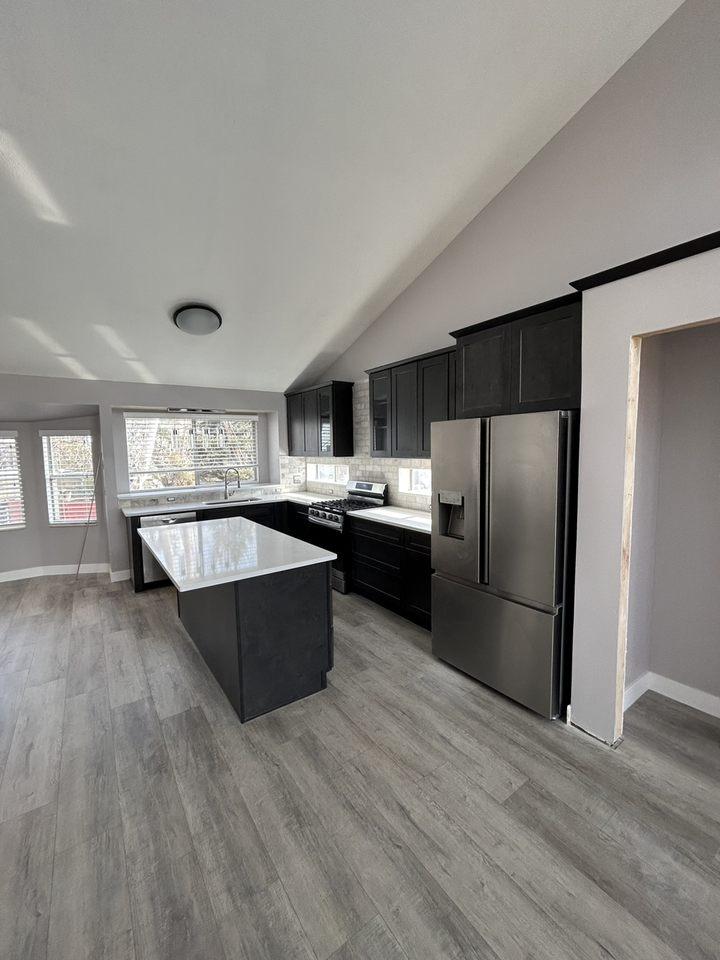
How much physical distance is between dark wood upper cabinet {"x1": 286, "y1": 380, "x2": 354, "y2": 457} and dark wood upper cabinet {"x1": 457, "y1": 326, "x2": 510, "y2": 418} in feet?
7.39

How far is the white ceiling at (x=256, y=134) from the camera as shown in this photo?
71.0 inches

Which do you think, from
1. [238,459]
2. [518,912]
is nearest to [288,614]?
[518,912]

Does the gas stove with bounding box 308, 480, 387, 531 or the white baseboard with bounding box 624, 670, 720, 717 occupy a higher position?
the gas stove with bounding box 308, 480, 387, 531

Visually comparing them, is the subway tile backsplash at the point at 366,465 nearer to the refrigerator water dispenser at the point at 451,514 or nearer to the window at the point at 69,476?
the refrigerator water dispenser at the point at 451,514

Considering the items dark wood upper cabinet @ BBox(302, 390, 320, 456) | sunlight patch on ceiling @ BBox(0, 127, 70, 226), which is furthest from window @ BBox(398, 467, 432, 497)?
sunlight patch on ceiling @ BBox(0, 127, 70, 226)

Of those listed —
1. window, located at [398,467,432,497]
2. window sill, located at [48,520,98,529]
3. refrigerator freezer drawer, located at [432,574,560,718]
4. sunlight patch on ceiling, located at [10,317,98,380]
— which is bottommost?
refrigerator freezer drawer, located at [432,574,560,718]

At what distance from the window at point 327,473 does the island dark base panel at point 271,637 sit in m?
2.86

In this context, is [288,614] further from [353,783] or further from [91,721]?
[91,721]

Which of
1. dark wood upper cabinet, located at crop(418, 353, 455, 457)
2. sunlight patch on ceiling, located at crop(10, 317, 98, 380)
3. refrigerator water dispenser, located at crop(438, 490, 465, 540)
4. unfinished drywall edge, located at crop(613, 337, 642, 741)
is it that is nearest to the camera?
unfinished drywall edge, located at crop(613, 337, 642, 741)

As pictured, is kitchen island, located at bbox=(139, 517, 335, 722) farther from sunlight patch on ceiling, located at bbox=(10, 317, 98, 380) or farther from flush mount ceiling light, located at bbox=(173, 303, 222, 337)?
sunlight patch on ceiling, located at bbox=(10, 317, 98, 380)

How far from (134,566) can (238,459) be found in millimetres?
2019

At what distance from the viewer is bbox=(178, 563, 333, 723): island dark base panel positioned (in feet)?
7.37

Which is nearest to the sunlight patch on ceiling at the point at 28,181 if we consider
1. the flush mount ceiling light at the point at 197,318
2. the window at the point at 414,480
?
the flush mount ceiling light at the point at 197,318

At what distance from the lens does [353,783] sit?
189cm
